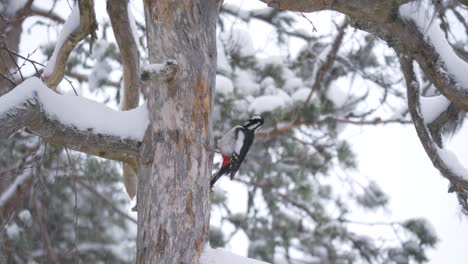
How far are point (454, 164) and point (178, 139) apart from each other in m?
1.39

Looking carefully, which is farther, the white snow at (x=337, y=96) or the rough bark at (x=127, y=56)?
the white snow at (x=337, y=96)

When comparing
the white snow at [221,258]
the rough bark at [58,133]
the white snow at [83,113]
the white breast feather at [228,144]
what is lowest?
the white snow at [221,258]

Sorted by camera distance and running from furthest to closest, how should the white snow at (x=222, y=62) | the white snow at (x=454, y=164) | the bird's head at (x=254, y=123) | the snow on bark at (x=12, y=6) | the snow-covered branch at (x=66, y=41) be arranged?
the white snow at (x=222, y=62)
the bird's head at (x=254, y=123)
the snow on bark at (x=12, y=6)
the snow-covered branch at (x=66, y=41)
the white snow at (x=454, y=164)

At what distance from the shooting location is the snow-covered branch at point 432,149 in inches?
127

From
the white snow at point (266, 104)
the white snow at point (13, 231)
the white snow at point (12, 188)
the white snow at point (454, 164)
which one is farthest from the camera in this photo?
the white snow at point (266, 104)

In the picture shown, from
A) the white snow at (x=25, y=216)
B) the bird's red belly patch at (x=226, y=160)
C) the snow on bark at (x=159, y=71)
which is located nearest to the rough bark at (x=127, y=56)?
the snow on bark at (x=159, y=71)

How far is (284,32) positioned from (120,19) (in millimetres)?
3857

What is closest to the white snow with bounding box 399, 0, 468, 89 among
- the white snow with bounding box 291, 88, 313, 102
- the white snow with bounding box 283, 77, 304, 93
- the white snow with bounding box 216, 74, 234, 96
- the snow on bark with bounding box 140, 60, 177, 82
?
the snow on bark with bounding box 140, 60, 177, 82

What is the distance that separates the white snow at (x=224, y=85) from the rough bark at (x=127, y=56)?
7.29 ft

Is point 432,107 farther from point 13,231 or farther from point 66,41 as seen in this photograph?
point 13,231

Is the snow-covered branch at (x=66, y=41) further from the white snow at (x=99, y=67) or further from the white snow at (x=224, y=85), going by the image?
the white snow at (x=99, y=67)

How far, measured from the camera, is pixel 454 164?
3230 mm

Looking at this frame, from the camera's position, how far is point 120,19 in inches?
146

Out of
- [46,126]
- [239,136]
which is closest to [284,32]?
[239,136]
